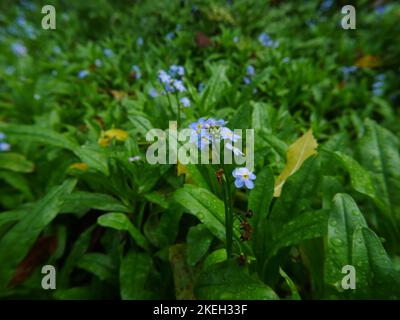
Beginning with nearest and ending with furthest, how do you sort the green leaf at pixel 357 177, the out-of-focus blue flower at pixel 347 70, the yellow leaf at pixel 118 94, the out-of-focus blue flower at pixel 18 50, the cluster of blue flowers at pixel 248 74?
the green leaf at pixel 357 177 → the cluster of blue flowers at pixel 248 74 → the yellow leaf at pixel 118 94 → the out-of-focus blue flower at pixel 347 70 → the out-of-focus blue flower at pixel 18 50

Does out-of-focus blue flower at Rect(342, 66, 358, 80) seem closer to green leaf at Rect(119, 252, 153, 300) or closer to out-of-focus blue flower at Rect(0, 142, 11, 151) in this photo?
green leaf at Rect(119, 252, 153, 300)

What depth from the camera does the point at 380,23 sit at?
14.1 ft

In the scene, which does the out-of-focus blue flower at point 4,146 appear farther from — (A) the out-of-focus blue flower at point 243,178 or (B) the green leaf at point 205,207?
(A) the out-of-focus blue flower at point 243,178

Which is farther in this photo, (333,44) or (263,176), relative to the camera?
(333,44)

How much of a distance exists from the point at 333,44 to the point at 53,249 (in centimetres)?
371

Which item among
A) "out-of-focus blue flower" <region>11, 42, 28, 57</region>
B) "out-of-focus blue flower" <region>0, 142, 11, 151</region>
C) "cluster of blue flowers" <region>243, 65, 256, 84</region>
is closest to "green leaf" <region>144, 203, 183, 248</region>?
"out-of-focus blue flower" <region>0, 142, 11, 151</region>

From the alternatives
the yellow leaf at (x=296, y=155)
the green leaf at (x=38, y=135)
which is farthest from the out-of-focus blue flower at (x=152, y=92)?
the yellow leaf at (x=296, y=155)

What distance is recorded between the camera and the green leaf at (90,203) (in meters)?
1.69

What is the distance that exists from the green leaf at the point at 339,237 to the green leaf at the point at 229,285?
0.27 metres

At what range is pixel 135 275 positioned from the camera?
1.51 meters

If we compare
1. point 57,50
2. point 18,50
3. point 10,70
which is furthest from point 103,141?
point 18,50
